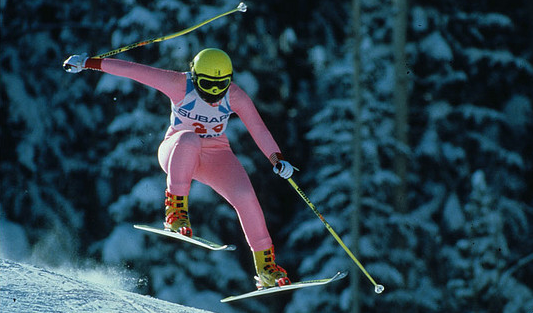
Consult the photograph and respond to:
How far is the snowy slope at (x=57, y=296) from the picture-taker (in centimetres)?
646

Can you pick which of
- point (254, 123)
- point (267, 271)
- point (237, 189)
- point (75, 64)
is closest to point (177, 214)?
point (237, 189)

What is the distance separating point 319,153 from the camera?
14.8m

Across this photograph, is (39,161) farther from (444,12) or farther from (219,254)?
(444,12)

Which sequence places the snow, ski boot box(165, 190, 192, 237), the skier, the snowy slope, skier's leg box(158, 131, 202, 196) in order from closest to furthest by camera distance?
the skier, skier's leg box(158, 131, 202, 196), ski boot box(165, 190, 192, 237), the snowy slope, the snow

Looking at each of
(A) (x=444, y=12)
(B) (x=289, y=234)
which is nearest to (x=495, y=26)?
(A) (x=444, y=12)

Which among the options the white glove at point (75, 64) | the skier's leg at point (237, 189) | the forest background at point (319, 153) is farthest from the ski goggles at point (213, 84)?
the forest background at point (319, 153)

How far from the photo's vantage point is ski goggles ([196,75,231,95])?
5930 mm

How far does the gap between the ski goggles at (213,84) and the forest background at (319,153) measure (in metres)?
6.92

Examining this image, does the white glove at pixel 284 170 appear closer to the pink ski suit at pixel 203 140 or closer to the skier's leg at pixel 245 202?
the pink ski suit at pixel 203 140

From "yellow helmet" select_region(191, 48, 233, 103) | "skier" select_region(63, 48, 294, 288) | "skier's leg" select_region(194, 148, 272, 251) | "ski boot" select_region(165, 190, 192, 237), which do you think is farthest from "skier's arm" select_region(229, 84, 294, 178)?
"ski boot" select_region(165, 190, 192, 237)

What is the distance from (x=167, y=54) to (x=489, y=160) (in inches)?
303

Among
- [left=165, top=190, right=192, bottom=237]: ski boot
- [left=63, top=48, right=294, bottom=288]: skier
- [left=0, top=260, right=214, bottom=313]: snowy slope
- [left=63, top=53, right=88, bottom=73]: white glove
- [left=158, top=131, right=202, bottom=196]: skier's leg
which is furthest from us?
[left=0, top=260, right=214, bottom=313]: snowy slope

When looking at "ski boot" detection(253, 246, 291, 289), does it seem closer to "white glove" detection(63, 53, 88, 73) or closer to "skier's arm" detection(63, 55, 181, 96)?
"skier's arm" detection(63, 55, 181, 96)

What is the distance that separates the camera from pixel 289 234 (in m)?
16.6
